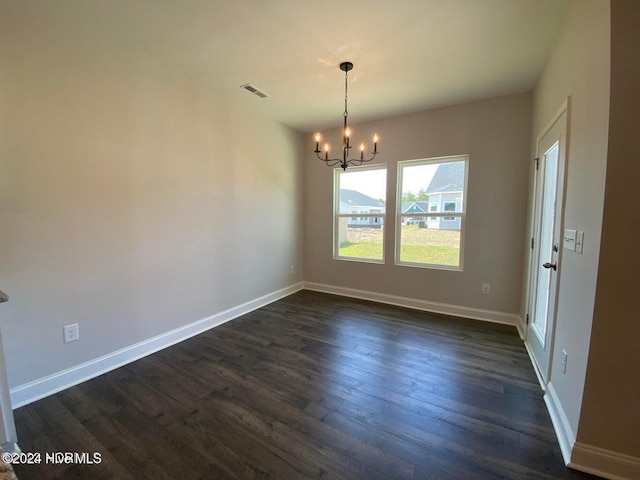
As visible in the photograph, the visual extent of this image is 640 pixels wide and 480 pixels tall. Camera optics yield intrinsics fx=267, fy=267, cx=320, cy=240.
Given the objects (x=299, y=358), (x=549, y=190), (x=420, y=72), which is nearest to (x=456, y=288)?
(x=549, y=190)

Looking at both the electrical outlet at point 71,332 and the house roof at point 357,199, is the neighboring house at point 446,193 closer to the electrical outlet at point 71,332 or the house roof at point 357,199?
the house roof at point 357,199

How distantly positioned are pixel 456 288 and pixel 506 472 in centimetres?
239

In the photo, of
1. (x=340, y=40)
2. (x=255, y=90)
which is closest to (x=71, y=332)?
(x=255, y=90)

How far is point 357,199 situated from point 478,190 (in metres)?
1.70

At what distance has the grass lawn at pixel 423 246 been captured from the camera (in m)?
3.61

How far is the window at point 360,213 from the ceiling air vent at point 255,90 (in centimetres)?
166

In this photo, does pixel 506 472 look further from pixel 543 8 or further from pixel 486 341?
pixel 543 8

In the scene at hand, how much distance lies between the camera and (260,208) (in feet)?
12.5

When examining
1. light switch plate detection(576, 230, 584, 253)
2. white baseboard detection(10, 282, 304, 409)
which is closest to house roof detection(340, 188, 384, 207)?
white baseboard detection(10, 282, 304, 409)

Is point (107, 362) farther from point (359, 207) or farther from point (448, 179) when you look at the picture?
point (448, 179)

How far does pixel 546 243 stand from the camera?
231cm

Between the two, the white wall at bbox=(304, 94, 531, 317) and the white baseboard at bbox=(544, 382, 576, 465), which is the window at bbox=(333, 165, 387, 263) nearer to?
the white wall at bbox=(304, 94, 531, 317)

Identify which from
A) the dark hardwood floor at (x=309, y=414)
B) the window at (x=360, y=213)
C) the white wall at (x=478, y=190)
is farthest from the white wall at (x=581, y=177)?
the window at (x=360, y=213)

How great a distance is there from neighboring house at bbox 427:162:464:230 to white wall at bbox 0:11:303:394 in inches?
103
